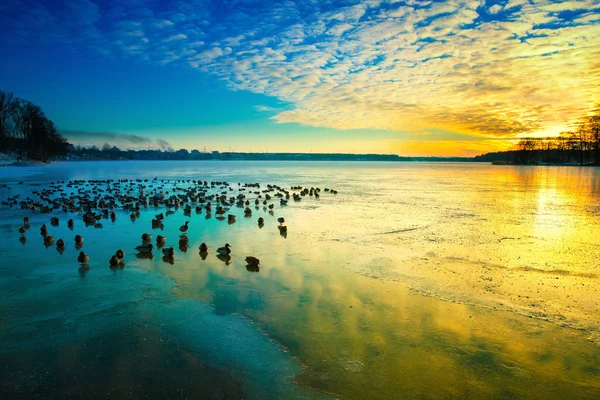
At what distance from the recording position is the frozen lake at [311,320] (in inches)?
186

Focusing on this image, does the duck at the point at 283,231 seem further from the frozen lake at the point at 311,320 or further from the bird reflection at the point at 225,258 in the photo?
the bird reflection at the point at 225,258

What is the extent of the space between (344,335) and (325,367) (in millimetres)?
976

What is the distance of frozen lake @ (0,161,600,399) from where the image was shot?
4.73 metres

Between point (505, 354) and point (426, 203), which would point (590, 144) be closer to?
point (426, 203)

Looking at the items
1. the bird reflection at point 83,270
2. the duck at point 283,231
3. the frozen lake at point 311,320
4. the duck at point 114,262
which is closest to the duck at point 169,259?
the frozen lake at point 311,320

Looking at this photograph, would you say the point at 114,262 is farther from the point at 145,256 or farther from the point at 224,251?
the point at 224,251

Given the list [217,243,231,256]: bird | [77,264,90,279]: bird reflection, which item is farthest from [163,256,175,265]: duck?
[77,264,90,279]: bird reflection

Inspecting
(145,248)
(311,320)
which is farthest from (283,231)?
(311,320)

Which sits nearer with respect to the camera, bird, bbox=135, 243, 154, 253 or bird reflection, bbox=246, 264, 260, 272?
bird reflection, bbox=246, 264, 260, 272

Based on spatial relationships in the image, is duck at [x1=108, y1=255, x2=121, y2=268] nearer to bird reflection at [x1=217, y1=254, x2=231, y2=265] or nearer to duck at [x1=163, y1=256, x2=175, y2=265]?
duck at [x1=163, y1=256, x2=175, y2=265]

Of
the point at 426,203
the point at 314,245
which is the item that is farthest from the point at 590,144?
the point at 314,245

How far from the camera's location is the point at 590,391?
4.56 meters

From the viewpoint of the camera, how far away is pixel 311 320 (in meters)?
6.47

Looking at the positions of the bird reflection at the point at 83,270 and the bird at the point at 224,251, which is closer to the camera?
the bird reflection at the point at 83,270
